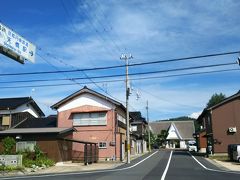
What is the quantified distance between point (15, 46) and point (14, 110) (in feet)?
98.8

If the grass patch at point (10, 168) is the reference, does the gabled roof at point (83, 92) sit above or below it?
above

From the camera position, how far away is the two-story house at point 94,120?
136ft

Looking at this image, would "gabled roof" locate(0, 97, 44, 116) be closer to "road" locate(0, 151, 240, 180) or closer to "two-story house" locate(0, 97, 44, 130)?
"two-story house" locate(0, 97, 44, 130)

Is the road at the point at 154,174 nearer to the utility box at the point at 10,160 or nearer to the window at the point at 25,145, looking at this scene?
the utility box at the point at 10,160

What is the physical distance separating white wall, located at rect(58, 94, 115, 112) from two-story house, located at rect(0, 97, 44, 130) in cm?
593

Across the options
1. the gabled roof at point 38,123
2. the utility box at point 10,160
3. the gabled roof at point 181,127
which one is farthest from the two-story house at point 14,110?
the gabled roof at point 181,127

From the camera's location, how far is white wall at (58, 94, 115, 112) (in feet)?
140

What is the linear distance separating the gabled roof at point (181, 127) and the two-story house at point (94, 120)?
52.0 meters

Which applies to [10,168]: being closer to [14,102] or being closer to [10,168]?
[10,168]

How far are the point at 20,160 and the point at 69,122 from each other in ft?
48.3

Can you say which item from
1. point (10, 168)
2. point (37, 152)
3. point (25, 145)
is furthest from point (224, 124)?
point (10, 168)

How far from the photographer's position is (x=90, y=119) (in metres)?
42.7

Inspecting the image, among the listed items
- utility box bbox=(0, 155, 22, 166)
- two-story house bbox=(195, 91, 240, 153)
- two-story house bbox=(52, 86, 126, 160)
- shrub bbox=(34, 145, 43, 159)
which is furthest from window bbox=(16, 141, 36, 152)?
two-story house bbox=(195, 91, 240, 153)

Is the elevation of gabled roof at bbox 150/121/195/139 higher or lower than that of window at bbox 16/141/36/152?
higher
